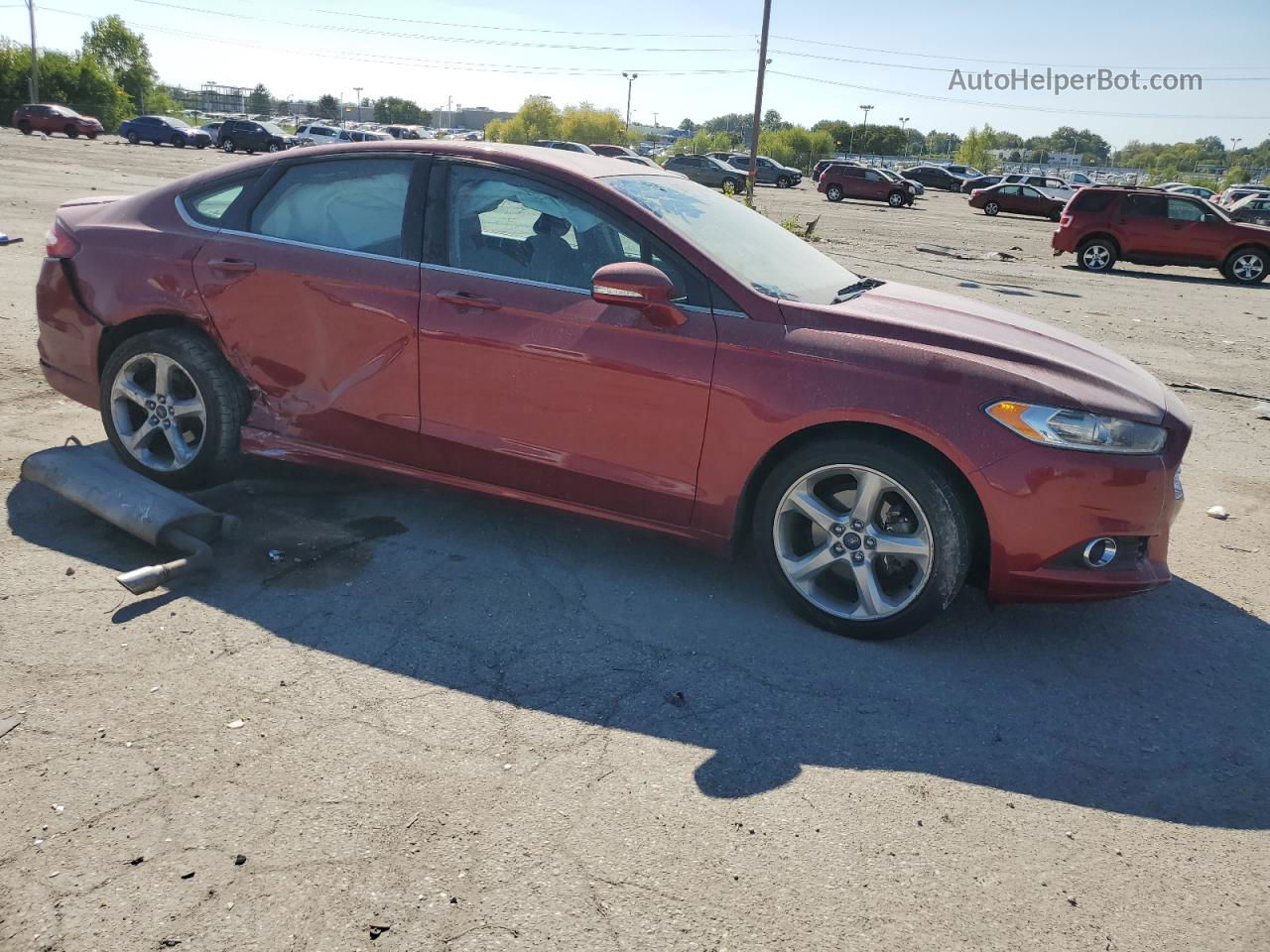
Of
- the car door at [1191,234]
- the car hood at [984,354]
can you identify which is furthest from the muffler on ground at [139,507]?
the car door at [1191,234]

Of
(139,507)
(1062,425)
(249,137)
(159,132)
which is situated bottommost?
(139,507)

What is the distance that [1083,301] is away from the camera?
47.7 feet

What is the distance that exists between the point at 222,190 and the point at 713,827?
3699mm

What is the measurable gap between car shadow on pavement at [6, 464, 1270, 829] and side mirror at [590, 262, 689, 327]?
1122 mm

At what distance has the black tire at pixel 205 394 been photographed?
4570 millimetres

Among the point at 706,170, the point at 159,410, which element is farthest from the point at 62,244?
the point at 706,170

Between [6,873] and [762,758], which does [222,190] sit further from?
[762,758]

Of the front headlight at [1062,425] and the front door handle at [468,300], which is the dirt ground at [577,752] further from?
the front door handle at [468,300]

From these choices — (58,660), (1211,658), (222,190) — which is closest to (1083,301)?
(1211,658)

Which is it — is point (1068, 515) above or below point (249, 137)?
below

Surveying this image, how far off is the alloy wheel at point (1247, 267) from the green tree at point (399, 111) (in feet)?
359

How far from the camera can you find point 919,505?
11.8ft

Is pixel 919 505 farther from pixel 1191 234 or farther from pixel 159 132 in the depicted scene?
pixel 159 132

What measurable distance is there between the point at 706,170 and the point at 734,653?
4466 cm
